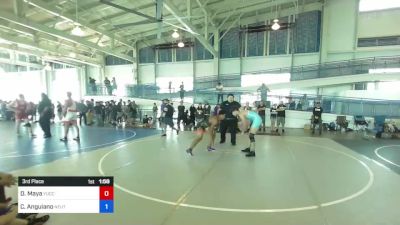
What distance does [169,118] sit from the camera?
1171 cm

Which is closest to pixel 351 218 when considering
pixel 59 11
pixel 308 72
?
pixel 59 11

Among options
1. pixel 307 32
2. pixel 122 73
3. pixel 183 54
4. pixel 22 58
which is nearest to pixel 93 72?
pixel 122 73

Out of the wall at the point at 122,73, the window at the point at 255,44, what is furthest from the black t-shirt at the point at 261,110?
the wall at the point at 122,73

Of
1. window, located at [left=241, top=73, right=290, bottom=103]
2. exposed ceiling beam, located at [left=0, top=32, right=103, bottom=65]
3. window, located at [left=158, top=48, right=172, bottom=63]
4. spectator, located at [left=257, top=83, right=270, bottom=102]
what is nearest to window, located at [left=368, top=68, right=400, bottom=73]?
window, located at [left=241, top=73, right=290, bottom=103]

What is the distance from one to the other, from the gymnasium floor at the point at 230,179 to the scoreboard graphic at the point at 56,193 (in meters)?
1.50

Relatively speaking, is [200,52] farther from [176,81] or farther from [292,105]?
[292,105]

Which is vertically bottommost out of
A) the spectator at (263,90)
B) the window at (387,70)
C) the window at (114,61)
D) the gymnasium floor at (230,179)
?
the gymnasium floor at (230,179)

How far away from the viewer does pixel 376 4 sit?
18766mm

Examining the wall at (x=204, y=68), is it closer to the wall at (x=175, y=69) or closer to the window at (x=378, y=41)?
the wall at (x=175, y=69)

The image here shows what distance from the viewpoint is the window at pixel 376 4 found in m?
18.4

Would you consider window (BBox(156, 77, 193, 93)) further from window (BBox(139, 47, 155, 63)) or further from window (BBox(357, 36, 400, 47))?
window (BBox(357, 36, 400, 47))

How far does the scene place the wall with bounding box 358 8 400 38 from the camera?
18234mm

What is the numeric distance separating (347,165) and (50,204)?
687 centimetres

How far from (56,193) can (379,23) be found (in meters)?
22.6
